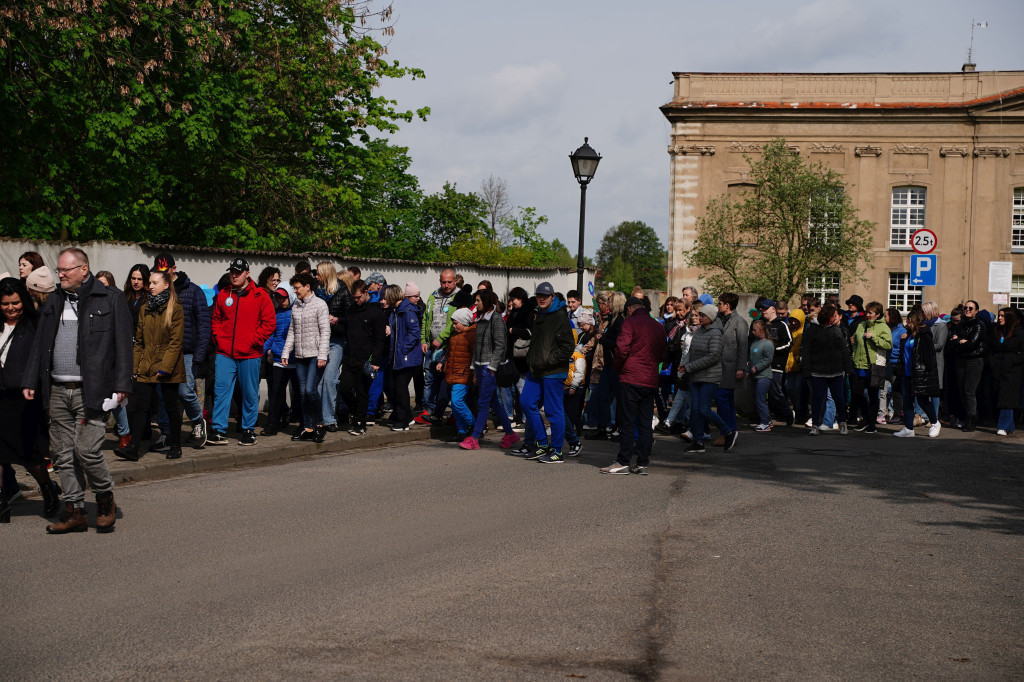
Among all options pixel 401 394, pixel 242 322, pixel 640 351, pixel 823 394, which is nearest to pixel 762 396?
pixel 823 394

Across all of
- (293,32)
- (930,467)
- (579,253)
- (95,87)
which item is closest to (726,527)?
(930,467)

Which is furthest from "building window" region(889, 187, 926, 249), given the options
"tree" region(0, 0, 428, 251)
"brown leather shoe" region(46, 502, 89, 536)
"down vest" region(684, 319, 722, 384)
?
"brown leather shoe" region(46, 502, 89, 536)

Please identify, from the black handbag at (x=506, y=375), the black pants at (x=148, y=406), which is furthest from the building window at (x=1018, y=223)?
the black pants at (x=148, y=406)

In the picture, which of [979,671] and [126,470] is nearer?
[979,671]

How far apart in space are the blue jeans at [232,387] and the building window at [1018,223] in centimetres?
4390

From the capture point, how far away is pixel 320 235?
96.5 feet

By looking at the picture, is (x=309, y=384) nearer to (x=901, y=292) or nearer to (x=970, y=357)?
(x=970, y=357)

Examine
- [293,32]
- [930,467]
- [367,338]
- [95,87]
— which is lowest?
[930,467]

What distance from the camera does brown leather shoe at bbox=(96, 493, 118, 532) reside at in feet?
25.1

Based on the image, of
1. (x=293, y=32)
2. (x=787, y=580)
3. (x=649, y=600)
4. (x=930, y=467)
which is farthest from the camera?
(x=293, y=32)

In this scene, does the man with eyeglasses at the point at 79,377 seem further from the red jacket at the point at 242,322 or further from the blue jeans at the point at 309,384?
the blue jeans at the point at 309,384

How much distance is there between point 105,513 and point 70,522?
24cm

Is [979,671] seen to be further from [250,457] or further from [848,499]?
[250,457]

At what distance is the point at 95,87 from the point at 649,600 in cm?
1838
